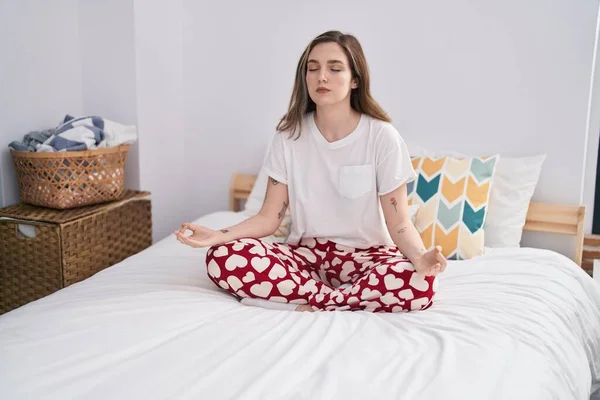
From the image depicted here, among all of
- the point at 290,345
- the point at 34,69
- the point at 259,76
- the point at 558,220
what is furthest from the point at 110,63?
the point at 558,220

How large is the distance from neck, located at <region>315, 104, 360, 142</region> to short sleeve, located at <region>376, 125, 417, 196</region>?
0.11 metres

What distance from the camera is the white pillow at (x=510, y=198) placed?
209cm

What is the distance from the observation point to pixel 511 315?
4.62 ft

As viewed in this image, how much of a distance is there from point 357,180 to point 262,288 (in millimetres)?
428

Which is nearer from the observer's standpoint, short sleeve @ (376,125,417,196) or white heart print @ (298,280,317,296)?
white heart print @ (298,280,317,296)

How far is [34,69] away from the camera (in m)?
2.26

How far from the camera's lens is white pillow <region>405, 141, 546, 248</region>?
2.09 meters

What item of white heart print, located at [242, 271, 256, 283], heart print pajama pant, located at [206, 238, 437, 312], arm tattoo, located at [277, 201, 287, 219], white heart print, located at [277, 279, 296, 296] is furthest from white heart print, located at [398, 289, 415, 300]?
arm tattoo, located at [277, 201, 287, 219]

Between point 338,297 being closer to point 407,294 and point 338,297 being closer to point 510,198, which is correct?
point 407,294

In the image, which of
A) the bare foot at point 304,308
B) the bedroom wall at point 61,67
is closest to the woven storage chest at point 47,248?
the bedroom wall at point 61,67

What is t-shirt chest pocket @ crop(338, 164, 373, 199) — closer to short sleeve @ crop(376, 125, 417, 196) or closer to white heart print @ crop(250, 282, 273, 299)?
short sleeve @ crop(376, 125, 417, 196)

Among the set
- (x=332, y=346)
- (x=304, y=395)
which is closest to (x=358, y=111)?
A: (x=332, y=346)

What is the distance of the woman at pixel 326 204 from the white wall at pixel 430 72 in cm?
68

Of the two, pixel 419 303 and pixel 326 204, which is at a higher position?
pixel 326 204
